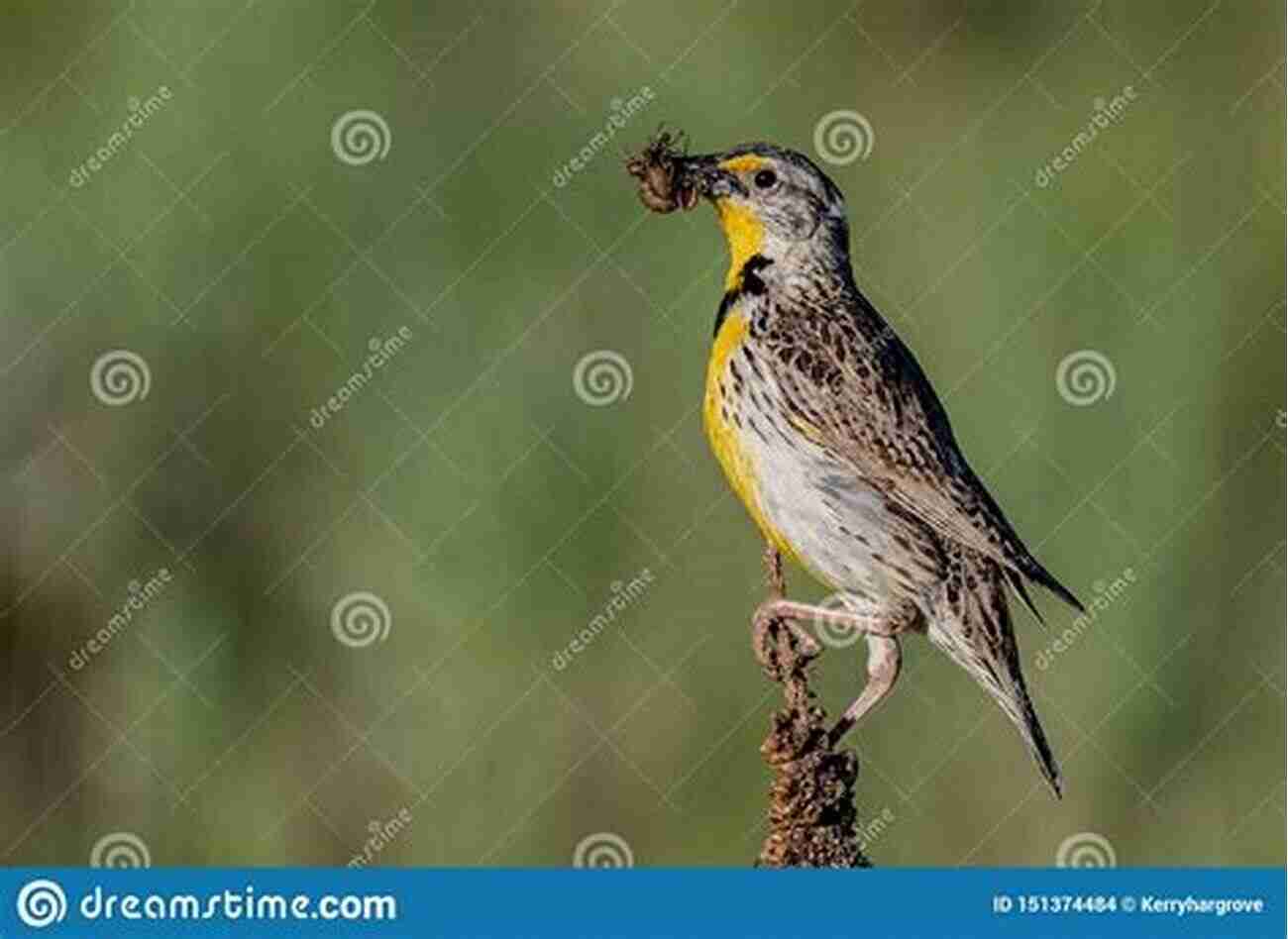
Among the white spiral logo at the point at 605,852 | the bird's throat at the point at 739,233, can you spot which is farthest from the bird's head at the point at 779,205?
the white spiral logo at the point at 605,852

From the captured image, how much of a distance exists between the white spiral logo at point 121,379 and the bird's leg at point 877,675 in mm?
1609

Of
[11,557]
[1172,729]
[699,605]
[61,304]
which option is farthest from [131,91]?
[1172,729]

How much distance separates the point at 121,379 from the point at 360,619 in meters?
0.69

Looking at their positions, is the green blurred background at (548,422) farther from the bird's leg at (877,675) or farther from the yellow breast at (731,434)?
the yellow breast at (731,434)

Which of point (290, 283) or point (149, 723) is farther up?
point (290, 283)

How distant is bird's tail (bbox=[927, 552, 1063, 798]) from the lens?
7438 mm

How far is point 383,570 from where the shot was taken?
809cm

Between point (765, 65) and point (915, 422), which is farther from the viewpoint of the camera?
point (765, 65)

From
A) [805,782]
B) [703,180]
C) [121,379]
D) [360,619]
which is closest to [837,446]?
[703,180]

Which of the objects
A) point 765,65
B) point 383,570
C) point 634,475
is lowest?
point 383,570

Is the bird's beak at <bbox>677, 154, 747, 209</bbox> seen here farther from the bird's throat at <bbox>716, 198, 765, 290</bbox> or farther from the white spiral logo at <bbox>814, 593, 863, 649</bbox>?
the white spiral logo at <bbox>814, 593, 863, 649</bbox>

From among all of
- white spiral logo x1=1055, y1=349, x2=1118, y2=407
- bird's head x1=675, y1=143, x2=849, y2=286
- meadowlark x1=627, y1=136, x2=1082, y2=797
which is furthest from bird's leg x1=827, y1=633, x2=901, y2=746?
white spiral logo x1=1055, y1=349, x2=1118, y2=407

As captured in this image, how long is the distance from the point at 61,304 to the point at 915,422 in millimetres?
1865

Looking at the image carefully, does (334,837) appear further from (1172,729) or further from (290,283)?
(1172,729)
